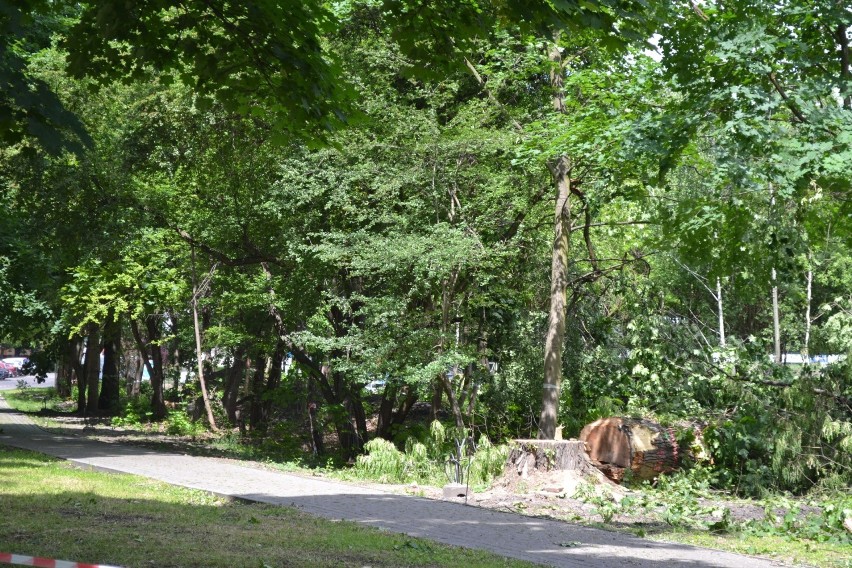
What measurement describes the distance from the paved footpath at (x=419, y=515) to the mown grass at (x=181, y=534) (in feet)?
2.46

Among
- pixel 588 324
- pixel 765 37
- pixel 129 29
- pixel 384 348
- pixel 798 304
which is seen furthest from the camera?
pixel 798 304

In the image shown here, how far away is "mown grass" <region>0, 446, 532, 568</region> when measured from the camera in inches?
294

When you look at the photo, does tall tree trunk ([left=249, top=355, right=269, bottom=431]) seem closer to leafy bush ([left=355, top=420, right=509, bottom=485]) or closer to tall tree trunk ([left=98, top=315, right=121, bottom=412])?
tall tree trunk ([left=98, top=315, right=121, bottom=412])

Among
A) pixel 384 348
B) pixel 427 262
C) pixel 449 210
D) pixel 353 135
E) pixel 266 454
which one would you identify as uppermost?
pixel 353 135

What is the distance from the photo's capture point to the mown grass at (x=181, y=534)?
24.5 ft

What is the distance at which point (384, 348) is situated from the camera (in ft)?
58.0

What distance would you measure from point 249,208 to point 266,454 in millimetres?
6368

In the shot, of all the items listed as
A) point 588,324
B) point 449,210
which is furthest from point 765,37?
point 588,324

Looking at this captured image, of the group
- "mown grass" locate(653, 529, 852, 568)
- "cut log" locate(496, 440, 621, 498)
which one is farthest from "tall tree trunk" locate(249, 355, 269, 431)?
"mown grass" locate(653, 529, 852, 568)

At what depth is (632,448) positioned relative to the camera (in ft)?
53.0

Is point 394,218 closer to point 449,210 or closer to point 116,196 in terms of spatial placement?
point 449,210

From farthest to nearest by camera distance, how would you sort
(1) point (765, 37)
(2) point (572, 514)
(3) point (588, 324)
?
(3) point (588, 324) → (2) point (572, 514) → (1) point (765, 37)

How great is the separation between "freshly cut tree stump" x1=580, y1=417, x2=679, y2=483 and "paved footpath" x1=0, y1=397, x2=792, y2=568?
4233 mm

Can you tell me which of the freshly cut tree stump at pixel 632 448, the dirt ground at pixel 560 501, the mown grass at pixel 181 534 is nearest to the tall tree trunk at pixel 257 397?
the dirt ground at pixel 560 501
